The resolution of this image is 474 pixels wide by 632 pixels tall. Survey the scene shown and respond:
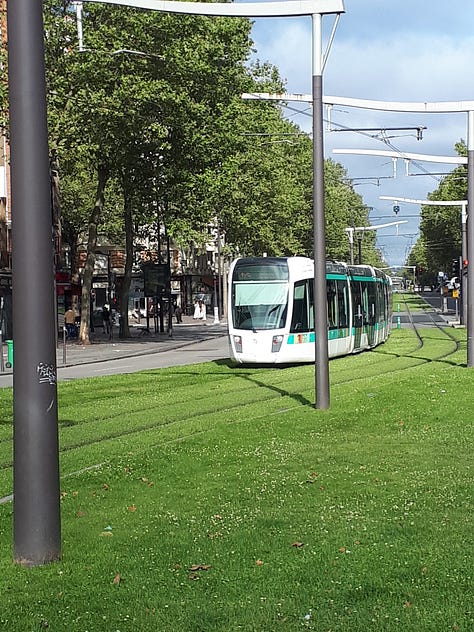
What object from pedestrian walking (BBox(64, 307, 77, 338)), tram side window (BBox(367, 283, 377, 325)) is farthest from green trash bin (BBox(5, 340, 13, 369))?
pedestrian walking (BBox(64, 307, 77, 338))

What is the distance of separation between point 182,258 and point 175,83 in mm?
58196

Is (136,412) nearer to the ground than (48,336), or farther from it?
nearer to the ground

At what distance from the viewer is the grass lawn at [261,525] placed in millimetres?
5348

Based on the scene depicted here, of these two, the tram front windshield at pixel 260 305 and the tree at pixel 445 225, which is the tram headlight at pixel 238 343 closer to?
the tram front windshield at pixel 260 305

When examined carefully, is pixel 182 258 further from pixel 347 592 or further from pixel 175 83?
pixel 347 592

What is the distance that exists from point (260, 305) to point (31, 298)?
21.2 metres

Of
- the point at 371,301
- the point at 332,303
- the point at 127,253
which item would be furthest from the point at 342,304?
the point at 127,253

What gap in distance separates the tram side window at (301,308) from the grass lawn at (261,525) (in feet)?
38.5

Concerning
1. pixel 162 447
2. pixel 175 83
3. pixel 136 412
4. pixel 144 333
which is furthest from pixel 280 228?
pixel 162 447

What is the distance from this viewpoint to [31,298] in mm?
6062

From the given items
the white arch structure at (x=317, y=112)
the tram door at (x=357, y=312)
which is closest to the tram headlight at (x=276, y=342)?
the tram door at (x=357, y=312)

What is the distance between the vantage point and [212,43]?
3866cm

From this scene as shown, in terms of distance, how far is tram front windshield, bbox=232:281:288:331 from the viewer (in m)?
27.1

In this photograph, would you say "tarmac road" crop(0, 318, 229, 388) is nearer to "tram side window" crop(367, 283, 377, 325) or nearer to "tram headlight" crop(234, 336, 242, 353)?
"tram headlight" crop(234, 336, 242, 353)
